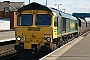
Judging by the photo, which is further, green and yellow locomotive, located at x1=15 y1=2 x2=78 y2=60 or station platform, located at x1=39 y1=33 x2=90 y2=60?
green and yellow locomotive, located at x1=15 y1=2 x2=78 y2=60

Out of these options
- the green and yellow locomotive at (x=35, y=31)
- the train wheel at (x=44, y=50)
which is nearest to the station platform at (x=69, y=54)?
the train wheel at (x=44, y=50)

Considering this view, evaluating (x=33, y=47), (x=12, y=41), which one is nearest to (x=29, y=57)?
(x=33, y=47)

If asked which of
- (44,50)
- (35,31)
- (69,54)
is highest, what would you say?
(35,31)

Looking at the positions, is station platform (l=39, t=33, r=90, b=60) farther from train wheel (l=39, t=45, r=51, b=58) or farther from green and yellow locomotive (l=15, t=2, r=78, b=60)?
green and yellow locomotive (l=15, t=2, r=78, b=60)

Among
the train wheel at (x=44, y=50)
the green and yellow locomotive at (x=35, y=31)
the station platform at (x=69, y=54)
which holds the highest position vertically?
the green and yellow locomotive at (x=35, y=31)

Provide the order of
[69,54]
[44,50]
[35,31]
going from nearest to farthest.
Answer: [44,50] < [35,31] < [69,54]

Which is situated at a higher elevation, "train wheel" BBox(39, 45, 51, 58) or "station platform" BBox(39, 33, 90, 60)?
"train wheel" BBox(39, 45, 51, 58)

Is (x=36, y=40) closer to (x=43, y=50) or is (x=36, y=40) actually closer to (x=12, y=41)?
(x=43, y=50)

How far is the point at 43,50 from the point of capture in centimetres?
1570

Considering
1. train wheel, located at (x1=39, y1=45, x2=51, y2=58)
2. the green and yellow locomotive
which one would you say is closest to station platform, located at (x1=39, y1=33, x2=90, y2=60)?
train wheel, located at (x1=39, y1=45, x2=51, y2=58)

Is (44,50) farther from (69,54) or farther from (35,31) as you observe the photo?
(69,54)

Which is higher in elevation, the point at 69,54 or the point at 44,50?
the point at 44,50

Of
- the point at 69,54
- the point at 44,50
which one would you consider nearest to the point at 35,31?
the point at 44,50

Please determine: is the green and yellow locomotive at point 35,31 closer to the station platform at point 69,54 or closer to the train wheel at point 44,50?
the train wheel at point 44,50
